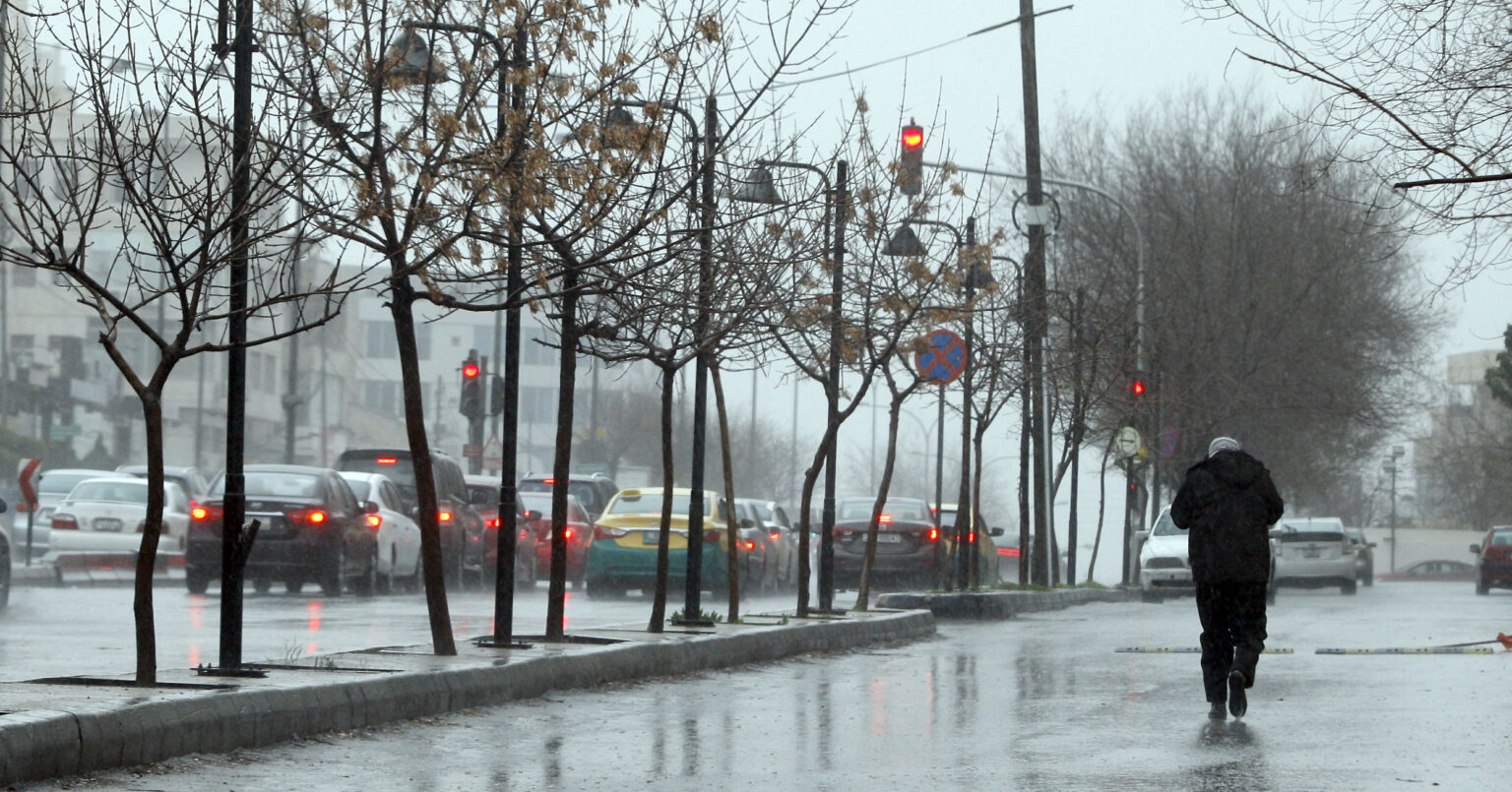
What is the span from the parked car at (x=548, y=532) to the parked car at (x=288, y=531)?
5.70 meters

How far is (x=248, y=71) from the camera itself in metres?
10.9

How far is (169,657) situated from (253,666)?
3212mm

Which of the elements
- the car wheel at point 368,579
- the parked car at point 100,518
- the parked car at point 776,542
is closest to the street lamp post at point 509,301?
the car wheel at point 368,579

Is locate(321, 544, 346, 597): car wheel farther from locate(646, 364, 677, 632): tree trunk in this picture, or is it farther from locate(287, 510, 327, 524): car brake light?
locate(646, 364, 677, 632): tree trunk

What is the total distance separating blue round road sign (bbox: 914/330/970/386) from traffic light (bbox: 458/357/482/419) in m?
15.4

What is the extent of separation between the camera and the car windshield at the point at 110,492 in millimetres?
30172

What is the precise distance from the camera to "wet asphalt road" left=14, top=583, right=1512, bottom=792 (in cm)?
870

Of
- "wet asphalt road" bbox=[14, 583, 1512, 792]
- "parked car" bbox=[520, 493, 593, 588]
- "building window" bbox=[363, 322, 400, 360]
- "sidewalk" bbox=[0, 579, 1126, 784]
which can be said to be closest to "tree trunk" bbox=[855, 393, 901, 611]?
"sidewalk" bbox=[0, 579, 1126, 784]

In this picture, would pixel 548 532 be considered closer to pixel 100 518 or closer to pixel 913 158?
pixel 100 518

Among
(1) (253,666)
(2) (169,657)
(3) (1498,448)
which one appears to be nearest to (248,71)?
(1) (253,666)

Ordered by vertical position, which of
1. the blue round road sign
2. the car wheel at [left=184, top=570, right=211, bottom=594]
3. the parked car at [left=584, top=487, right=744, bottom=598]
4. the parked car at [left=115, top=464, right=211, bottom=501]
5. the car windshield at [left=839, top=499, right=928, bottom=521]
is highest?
the blue round road sign

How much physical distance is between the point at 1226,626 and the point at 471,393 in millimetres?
25355

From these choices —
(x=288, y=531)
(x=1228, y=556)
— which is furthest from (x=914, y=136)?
(x=1228, y=556)

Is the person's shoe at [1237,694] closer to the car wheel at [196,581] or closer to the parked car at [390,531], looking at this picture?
the car wheel at [196,581]
